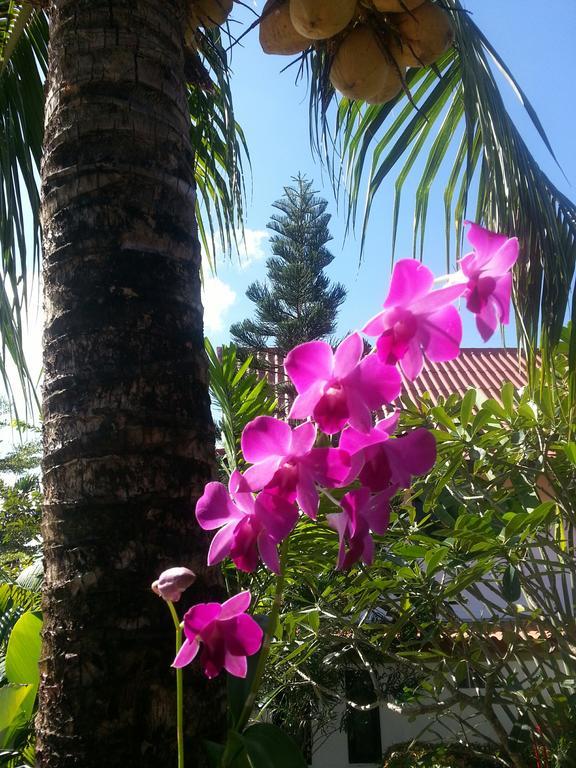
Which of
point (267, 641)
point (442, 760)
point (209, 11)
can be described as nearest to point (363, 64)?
point (209, 11)

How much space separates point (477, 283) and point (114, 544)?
478 mm

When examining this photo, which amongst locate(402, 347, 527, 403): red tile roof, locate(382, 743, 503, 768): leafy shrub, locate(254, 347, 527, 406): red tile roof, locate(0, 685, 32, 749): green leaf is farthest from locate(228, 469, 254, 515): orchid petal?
locate(402, 347, 527, 403): red tile roof

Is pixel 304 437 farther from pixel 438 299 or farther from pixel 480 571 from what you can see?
pixel 480 571

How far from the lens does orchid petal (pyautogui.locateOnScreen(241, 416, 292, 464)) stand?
51 cm

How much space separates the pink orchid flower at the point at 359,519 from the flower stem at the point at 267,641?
0.07 metres

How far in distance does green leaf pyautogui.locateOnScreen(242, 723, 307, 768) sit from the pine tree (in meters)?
11.9

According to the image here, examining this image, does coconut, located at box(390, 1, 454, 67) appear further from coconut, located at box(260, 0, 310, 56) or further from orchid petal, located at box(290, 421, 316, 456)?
orchid petal, located at box(290, 421, 316, 456)

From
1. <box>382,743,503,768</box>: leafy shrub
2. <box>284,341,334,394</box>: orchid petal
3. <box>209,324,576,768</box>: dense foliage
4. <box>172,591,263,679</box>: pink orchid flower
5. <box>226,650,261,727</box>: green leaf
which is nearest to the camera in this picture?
<box>284,341,334,394</box>: orchid petal

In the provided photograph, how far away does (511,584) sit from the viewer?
202 centimetres

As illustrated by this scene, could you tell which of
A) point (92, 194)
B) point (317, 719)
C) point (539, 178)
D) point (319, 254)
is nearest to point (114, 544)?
point (92, 194)

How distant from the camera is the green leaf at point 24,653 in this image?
1142 millimetres

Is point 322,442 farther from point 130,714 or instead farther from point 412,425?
point 412,425

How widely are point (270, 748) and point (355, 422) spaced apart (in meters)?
0.43

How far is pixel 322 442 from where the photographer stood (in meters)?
0.57
